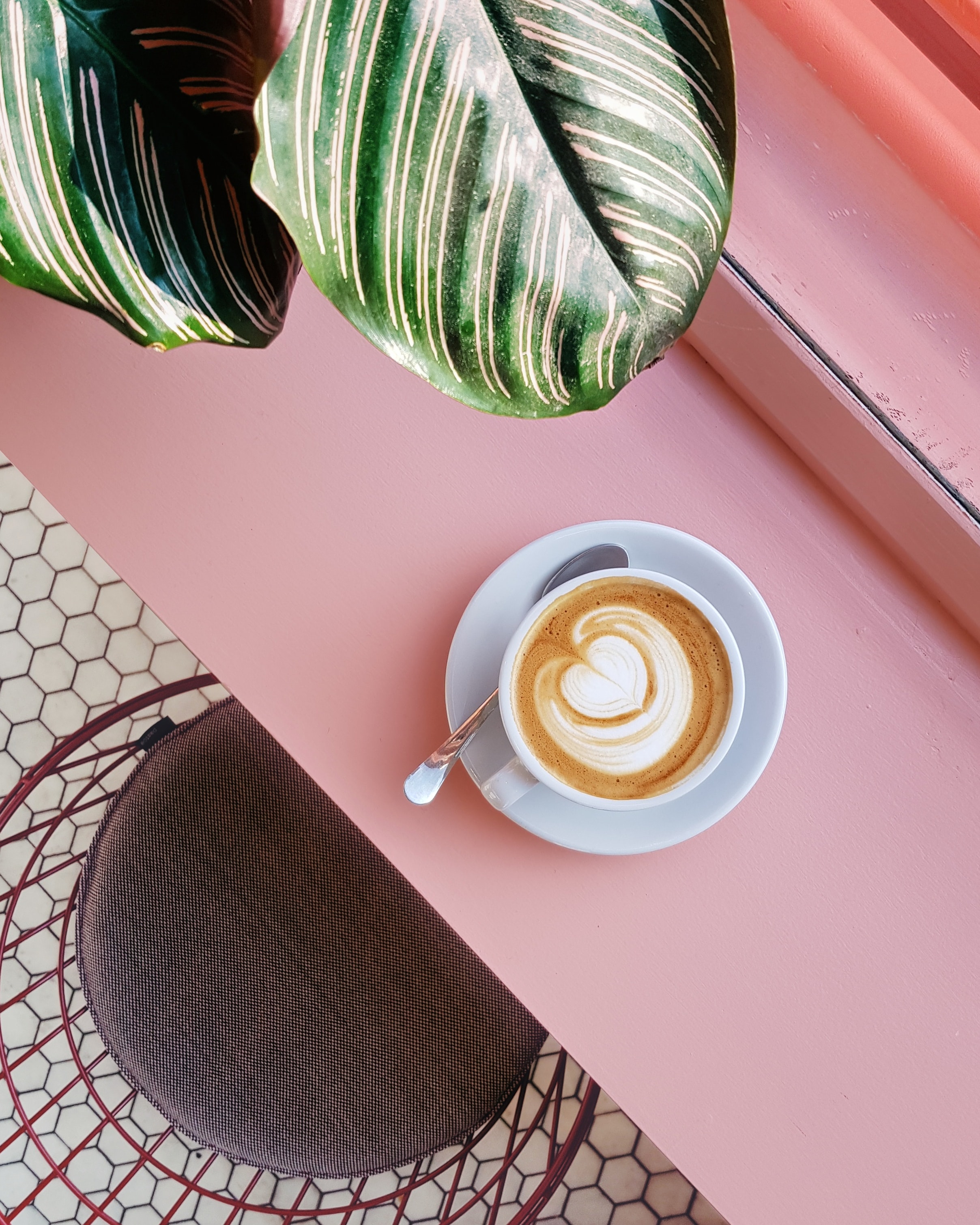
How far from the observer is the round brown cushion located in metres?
0.89

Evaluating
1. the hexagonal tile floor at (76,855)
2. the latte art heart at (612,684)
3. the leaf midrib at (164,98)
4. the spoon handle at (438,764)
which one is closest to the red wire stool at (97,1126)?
the hexagonal tile floor at (76,855)

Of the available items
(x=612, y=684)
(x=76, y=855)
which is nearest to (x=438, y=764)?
(x=612, y=684)

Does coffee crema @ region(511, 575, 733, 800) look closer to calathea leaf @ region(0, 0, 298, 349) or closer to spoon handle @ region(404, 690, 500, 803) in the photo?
spoon handle @ region(404, 690, 500, 803)

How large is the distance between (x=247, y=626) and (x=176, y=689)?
30cm

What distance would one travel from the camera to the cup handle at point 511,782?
0.63 meters

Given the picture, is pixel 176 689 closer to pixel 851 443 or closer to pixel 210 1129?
pixel 210 1129

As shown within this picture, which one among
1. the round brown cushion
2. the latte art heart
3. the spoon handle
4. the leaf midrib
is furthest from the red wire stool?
the leaf midrib

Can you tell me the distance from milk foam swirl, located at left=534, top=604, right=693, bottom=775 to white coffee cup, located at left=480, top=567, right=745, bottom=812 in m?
0.02

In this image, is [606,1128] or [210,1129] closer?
[210,1129]

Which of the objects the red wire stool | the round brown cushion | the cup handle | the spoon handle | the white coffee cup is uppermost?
the white coffee cup

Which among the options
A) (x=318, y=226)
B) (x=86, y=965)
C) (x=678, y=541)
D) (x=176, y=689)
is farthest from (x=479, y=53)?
(x=86, y=965)

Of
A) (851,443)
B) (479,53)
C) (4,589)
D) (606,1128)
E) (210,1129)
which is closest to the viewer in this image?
(479,53)

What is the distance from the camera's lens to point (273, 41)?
39cm

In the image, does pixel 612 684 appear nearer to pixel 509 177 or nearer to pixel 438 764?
pixel 438 764
